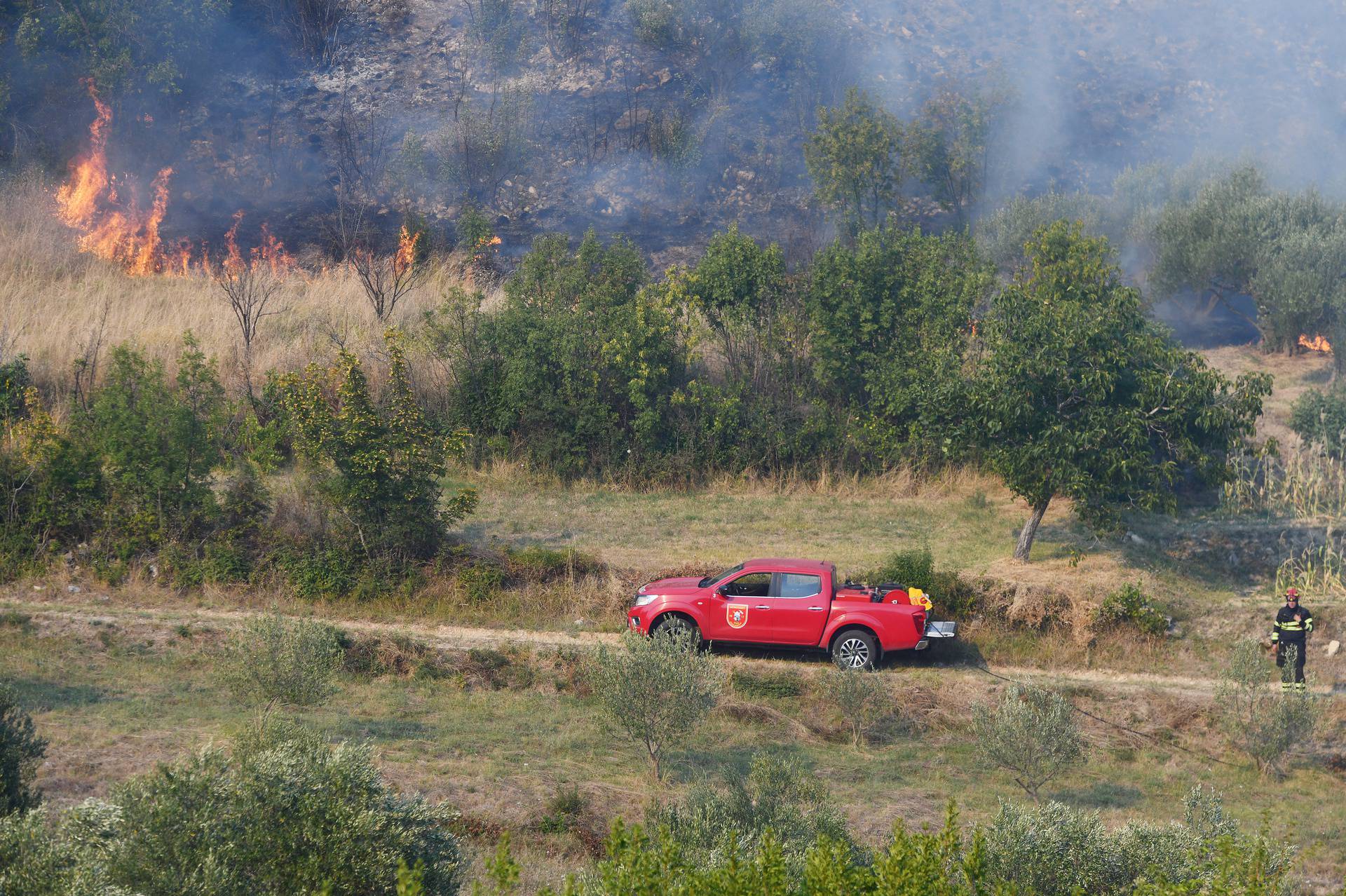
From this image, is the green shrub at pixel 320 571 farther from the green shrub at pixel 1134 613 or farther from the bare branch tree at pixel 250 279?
the green shrub at pixel 1134 613

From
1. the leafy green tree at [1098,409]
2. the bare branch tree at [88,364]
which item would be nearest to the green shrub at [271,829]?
the leafy green tree at [1098,409]

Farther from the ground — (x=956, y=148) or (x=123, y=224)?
(x=956, y=148)

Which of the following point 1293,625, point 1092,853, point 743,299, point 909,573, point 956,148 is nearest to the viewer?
point 1092,853

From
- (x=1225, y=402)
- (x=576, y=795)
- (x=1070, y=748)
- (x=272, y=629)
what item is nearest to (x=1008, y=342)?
(x=1225, y=402)

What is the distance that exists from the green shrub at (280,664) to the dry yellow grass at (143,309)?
14263 millimetres

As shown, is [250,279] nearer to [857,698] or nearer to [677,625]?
[677,625]

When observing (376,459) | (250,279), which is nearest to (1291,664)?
(376,459)

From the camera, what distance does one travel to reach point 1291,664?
1503 centimetres

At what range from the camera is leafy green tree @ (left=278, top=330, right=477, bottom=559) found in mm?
18859

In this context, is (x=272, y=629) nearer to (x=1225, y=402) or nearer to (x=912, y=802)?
(x=912, y=802)

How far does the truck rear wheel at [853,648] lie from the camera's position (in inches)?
639

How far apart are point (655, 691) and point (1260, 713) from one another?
7.71 m

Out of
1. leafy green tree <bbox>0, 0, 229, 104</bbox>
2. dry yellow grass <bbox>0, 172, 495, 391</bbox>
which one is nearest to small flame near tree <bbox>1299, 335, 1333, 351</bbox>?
dry yellow grass <bbox>0, 172, 495, 391</bbox>

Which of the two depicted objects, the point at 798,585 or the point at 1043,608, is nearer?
the point at 798,585
